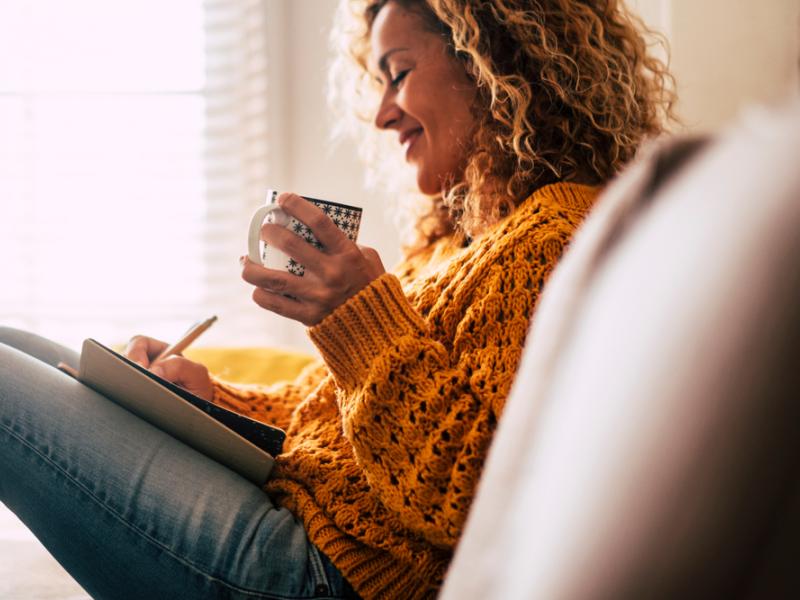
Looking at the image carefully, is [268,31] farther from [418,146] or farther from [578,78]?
[578,78]

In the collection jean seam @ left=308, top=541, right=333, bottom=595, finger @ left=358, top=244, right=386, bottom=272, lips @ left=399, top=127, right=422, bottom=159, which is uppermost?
lips @ left=399, top=127, right=422, bottom=159

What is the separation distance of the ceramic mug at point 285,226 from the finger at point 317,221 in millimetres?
12

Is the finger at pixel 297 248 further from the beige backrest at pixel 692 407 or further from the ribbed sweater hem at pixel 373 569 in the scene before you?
the beige backrest at pixel 692 407

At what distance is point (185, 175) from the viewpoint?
2.06 metres

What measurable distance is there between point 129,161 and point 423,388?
163 centimetres

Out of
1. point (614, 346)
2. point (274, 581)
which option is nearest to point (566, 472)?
point (614, 346)

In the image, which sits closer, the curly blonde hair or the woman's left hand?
the woman's left hand

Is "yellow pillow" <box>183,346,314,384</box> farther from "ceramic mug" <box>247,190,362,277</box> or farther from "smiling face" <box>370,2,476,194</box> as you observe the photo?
"ceramic mug" <box>247,190,362,277</box>

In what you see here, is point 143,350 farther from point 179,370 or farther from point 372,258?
point 372,258

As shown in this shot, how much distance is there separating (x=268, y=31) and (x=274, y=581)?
1611mm

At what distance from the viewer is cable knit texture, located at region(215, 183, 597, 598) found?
2.24ft

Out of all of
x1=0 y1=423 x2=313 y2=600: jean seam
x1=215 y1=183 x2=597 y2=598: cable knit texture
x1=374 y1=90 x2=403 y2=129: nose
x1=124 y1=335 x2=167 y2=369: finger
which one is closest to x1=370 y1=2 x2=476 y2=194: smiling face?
x1=374 y1=90 x2=403 y2=129: nose

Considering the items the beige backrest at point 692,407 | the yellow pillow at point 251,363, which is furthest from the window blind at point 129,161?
the beige backrest at point 692,407

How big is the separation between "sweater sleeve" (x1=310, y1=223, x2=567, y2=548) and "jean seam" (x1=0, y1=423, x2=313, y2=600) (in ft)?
0.52
